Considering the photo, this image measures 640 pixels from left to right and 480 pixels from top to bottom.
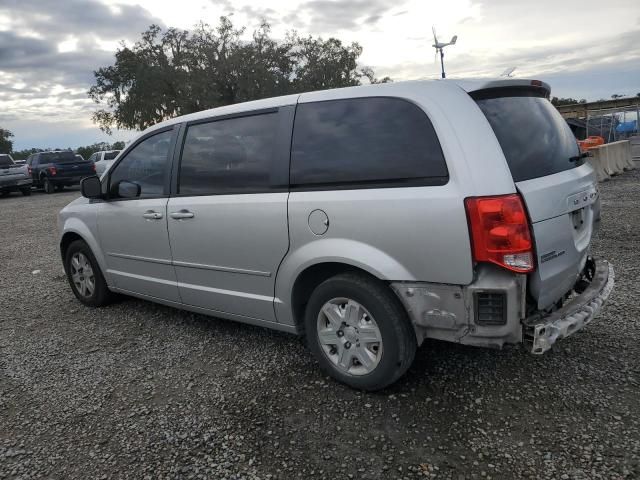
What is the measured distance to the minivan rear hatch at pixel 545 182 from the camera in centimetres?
262

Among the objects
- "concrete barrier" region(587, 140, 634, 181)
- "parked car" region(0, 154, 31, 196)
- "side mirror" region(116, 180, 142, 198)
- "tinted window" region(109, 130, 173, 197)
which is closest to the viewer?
"tinted window" region(109, 130, 173, 197)

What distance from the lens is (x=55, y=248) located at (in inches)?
345

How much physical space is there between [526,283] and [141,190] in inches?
122

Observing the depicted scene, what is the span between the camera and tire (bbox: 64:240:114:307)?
4.92m

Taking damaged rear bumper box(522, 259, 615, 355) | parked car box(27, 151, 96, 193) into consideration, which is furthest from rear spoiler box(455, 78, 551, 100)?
parked car box(27, 151, 96, 193)

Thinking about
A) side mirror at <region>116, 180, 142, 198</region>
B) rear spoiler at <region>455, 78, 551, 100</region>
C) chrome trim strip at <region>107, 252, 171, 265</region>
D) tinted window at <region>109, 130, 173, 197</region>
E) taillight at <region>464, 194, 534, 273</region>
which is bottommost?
chrome trim strip at <region>107, 252, 171, 265</region>

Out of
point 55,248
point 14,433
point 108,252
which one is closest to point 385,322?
point 14,433

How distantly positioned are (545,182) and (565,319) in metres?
0.73

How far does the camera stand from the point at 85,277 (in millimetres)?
→ 5078

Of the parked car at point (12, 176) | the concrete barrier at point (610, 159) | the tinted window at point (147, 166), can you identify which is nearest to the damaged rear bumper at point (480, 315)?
the tinted window at point (147, 166)

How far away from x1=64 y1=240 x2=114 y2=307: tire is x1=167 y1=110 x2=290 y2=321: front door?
4.52ft

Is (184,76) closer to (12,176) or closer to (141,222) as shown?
(12,176)

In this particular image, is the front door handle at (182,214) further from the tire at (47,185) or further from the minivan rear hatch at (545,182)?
the tire at (47,185)

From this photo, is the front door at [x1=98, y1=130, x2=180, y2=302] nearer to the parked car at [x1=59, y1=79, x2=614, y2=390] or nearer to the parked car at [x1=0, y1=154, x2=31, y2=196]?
the parked car at [x1=59, y1=79, x2=614, y2=390]
